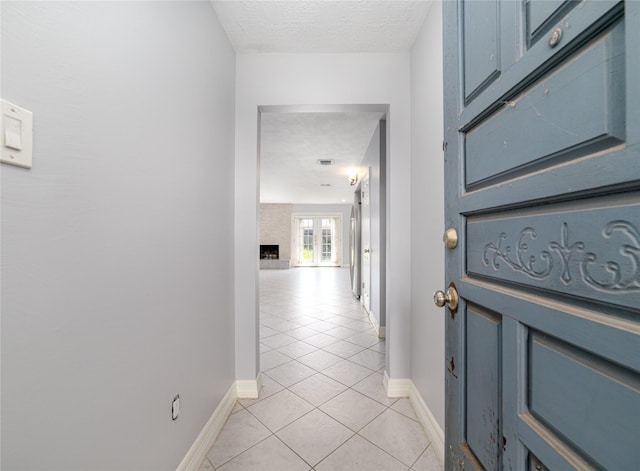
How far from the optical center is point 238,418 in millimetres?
1775

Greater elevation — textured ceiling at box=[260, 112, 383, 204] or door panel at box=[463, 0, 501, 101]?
textured ceiling at box=[260, 112, 383, 204]

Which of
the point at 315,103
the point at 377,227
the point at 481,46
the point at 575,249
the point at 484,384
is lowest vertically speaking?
the point at 484,384

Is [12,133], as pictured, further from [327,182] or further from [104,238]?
[327,182]

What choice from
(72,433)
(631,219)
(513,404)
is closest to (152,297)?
(72,433)

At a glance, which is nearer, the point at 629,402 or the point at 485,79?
the point at 629,402

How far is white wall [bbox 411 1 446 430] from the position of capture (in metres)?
1.49

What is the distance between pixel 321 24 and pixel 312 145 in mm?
2386

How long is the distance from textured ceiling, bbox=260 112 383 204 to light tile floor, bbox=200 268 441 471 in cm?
254

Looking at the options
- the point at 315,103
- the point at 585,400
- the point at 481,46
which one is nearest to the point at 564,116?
the point at 481,46

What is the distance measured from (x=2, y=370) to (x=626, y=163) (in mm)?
1198

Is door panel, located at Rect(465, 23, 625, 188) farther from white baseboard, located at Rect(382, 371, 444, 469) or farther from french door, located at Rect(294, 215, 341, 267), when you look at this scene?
french door, located at Rect(294, 215, 341, 267)

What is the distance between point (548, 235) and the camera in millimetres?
512

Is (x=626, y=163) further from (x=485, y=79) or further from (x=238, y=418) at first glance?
(x=238, y=418)

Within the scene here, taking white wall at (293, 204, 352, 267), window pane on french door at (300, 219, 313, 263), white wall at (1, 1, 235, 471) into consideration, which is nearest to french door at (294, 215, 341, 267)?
window pane on french door at (300, 219, 313, 263)
